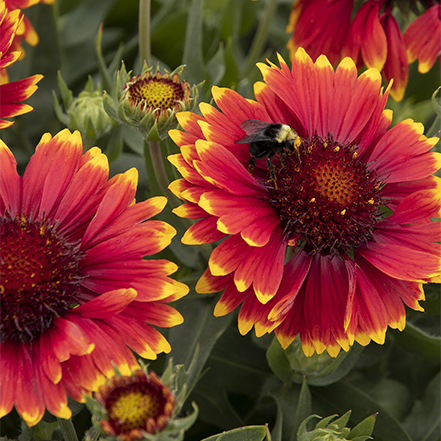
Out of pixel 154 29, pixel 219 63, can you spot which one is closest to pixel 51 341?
pixel 219 63

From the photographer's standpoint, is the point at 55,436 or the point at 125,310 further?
the point at 55,436

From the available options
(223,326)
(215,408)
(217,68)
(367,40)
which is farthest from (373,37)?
(215,408)

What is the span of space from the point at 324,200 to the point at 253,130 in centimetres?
14

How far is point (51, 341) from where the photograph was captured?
20.6 inches

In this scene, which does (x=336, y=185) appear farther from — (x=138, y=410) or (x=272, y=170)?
(x=138, y=410)

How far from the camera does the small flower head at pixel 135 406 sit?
0.42 meters

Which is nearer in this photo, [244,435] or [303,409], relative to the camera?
[244,435]

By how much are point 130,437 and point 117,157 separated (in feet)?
1.78

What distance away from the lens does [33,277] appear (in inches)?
22.5

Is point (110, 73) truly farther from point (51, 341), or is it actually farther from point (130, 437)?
point (130, 437)

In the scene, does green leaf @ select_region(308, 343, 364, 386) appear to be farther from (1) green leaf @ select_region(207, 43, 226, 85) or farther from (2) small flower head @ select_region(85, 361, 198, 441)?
(1) green leaf @ select_region(207, 43, 226, 85)

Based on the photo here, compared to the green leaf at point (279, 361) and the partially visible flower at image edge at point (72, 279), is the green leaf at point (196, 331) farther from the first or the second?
the partially visible flower at image edge at point (72, 279)

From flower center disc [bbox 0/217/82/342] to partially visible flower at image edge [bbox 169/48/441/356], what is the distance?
145mm

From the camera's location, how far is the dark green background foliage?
752mm
